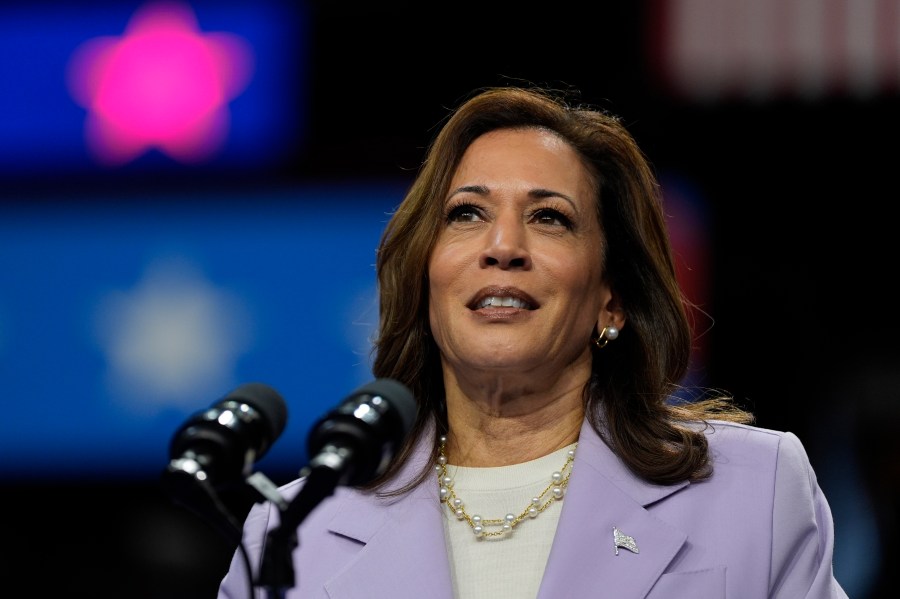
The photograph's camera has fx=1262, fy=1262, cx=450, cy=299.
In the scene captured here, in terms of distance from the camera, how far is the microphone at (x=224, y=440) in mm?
1562

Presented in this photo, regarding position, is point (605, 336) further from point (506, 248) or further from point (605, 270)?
point (506, 248)

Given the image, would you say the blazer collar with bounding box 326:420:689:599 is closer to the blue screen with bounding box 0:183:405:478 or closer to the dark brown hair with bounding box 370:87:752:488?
the dark brown hair with bounding box 370:87:752:488

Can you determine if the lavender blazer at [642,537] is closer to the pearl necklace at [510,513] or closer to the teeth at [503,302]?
the pearl necklace at [510,513]

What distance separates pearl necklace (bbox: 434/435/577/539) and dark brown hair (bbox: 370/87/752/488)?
0.39 ft

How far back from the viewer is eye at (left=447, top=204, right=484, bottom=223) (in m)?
2.49

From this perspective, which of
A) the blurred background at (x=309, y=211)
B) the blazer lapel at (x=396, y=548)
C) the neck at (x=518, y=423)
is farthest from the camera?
the blurred background at (x=309, y=211)

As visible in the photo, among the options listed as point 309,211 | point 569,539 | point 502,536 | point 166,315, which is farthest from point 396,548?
point 166,315

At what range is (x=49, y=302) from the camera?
15.6 ft

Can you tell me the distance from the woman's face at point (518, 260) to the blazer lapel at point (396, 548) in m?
0.29

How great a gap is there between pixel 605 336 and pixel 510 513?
43 cm

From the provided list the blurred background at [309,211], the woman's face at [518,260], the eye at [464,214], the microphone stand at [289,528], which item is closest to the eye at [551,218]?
the woman's face at [518,260]

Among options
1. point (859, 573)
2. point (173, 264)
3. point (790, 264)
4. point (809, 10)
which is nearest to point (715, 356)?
point (790, 264)

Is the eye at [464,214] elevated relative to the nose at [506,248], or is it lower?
elevated

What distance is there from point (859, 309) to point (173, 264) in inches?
95.6
